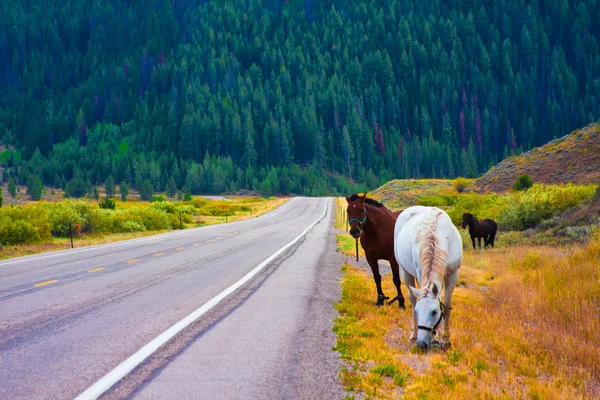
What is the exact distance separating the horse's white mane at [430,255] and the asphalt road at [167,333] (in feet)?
5.30

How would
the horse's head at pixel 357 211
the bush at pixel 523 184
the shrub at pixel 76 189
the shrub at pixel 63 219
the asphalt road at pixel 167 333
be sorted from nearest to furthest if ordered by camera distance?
the asphalt road at pixel 167 333, the horse's head at pixel 357 211, the shrub at pixel 63 219, the bush at pixel 523 184, the shrub at pixel 76 189

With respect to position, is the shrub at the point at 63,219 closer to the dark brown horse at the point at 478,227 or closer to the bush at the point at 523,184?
the dark brown horse at the point at 478,227

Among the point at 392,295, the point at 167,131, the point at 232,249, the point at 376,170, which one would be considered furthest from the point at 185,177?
the point at 392,295

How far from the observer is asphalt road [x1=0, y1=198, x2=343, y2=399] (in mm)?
4402

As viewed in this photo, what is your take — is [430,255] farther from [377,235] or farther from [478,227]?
[478,227]

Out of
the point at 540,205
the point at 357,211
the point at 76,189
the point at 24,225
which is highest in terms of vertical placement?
the point at 76,189

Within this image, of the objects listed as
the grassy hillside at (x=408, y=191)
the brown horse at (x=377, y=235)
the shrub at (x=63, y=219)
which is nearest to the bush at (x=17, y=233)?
the shrub at (x=63, y=219)

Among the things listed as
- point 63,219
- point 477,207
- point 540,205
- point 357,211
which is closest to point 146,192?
point 63,219

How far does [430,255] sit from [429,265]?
0.16 m

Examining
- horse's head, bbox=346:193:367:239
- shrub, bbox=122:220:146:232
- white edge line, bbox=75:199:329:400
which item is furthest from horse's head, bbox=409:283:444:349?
shrub, bbox=122:220:146:232

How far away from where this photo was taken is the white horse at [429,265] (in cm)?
538

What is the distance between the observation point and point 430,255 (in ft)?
19.1

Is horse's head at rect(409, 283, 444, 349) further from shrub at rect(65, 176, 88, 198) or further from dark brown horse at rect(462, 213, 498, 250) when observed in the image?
shrub at rect(65, 176, 88, 198)

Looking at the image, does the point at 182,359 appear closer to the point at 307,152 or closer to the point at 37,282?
the point at 37,282
